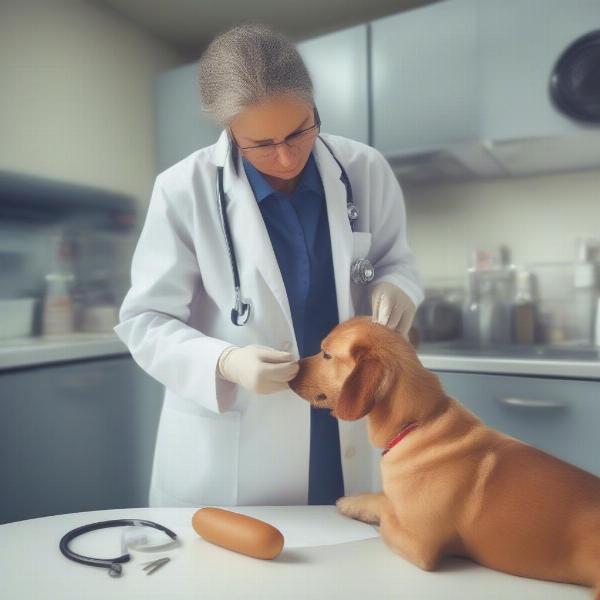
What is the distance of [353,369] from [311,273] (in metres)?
0.29

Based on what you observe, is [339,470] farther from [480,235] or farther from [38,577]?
[480,235]

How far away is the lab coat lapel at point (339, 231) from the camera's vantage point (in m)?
0.92

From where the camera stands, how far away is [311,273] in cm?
93

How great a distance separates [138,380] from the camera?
1875 mm

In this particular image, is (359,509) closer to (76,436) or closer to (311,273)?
(311,273)

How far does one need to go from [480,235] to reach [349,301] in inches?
44.1

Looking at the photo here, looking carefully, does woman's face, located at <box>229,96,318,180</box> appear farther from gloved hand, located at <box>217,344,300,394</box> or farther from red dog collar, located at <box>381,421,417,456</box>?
red dog collar, located at <box>381,421,417,456</box>

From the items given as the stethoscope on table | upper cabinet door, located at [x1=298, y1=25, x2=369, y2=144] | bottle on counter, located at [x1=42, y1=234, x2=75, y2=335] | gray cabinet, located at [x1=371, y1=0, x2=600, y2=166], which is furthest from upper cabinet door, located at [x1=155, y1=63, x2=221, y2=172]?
the stethoscope on table

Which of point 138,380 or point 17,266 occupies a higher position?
point 17,266

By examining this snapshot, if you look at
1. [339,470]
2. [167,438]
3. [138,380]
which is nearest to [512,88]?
[339,470]

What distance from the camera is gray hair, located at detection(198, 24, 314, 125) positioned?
0.75 metres

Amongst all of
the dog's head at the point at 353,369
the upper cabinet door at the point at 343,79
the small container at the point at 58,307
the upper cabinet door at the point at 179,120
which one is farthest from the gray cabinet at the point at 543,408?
the upper cabinet door at the point at 179,120

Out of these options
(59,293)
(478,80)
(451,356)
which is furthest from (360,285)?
(59,293)

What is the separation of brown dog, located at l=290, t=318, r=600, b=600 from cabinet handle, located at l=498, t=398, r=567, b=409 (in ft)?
2.25
